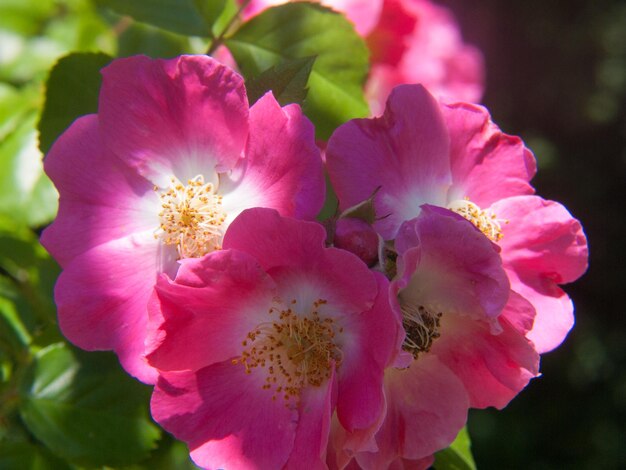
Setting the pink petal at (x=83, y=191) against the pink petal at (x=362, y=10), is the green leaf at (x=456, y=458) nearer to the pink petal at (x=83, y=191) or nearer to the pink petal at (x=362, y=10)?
the pink petal at (x=83, y=191)

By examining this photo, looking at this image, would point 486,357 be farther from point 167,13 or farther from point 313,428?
point 167,13

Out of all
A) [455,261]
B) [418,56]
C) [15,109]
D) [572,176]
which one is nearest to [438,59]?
[418,56]

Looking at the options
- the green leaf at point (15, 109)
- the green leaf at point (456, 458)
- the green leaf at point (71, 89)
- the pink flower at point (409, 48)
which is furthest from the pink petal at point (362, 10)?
the green leaf at point (456, 458)

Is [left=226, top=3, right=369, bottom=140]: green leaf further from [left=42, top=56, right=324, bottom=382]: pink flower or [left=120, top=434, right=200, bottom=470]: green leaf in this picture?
[left=120, top=434, right=200, bottom=470]: green leaf

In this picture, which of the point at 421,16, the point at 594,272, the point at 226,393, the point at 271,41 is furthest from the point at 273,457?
the point at 594,272

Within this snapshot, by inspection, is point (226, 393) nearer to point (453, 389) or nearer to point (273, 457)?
point (273, 457)
